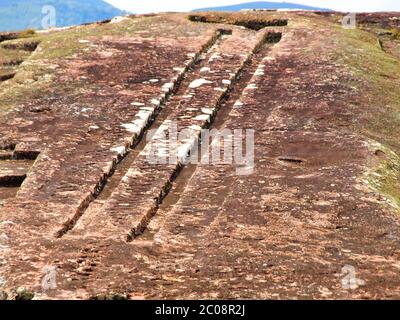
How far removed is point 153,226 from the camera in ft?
63.9

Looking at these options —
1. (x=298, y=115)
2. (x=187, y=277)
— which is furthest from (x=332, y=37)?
(x=187, y=277)

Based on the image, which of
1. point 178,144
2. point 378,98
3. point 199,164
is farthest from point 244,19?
point 199,164

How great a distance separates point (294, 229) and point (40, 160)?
860cm

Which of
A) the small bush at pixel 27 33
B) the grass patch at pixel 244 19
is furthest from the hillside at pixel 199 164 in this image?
the small bush at pixel 27 33

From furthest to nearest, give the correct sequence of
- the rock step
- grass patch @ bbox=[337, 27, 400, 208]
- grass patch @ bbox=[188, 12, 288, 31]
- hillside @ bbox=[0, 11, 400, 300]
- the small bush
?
the small bush → grass patch @ bbox=[188, 12, 288, 31] → grass patch @ bbox=[337, 27, 400, 208] → the rock step → hillside @ bbox=[0, 11, 400, 300]

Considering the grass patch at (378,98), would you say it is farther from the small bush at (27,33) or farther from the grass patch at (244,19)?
the small bush at (27,33)

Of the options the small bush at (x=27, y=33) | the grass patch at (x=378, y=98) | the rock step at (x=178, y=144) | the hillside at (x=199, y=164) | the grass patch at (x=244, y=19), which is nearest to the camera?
the hillside at (x=199, y=164)

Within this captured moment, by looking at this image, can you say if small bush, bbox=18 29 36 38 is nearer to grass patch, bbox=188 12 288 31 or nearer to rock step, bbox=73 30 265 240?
grass patch, bbox=188 12 288 31

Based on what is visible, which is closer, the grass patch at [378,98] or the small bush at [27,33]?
the grass patch at [378,98]

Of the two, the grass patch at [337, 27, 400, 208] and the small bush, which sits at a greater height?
the grass patch at [337, 27, 400, 208]

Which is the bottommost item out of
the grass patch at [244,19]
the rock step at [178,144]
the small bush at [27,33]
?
the small bush at [27,33]

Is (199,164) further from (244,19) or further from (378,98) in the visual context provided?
(244,19)

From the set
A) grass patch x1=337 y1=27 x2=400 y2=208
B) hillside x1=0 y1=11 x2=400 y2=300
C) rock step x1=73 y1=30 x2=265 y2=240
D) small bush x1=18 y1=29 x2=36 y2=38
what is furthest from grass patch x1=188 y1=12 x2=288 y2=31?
small bush x1=18 y1=29 x2=36 y2=38
